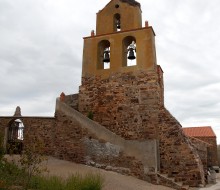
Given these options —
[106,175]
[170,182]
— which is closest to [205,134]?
[170,182]

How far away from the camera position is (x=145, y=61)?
13.4m

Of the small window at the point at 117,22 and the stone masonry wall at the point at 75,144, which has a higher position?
the small window at the point at 117,22

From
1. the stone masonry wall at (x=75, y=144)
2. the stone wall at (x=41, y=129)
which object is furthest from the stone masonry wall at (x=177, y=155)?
the stone wall at (x=41, y=129)

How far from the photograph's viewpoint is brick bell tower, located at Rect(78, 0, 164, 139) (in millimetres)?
13047

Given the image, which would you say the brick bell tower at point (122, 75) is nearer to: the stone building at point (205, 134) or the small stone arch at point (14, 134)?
the small stone arch at point (14, 134)

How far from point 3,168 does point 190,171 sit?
23.0ft

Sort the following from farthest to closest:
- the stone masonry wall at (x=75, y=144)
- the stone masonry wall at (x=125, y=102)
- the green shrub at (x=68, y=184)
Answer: the stone masonry wall at (x=125, y=102) → the stone masonry wall at (x=75, y=144) → the green shrub at (x=68, y=184)

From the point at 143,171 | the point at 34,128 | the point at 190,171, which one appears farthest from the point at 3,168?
the point at 190,171

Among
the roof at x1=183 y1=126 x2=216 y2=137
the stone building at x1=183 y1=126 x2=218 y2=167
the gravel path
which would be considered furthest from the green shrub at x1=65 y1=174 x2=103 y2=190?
the roof at x1=183 y1=126 x2=216 y2=137

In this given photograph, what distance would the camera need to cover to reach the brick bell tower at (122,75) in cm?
1305

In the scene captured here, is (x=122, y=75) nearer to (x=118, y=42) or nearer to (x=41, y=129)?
(x=118, y=42)

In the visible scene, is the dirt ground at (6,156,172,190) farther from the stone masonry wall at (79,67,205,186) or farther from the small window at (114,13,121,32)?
the small window at (114,13,121,32)

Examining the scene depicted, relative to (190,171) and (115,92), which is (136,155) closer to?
(190,171)

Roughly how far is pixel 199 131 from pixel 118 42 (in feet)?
58.3
